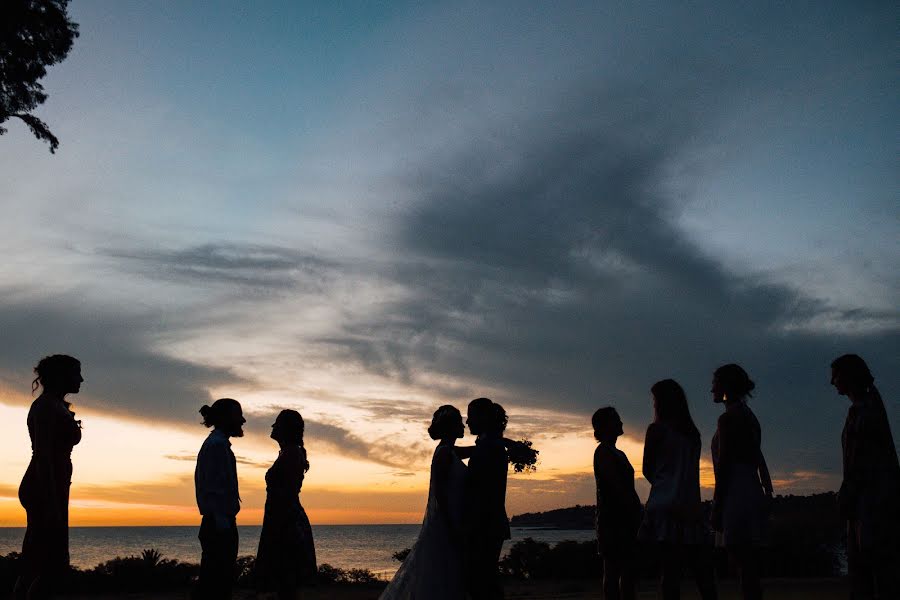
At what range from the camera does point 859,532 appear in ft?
20.9

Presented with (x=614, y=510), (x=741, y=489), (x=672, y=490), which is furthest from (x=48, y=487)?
(x=741, y=489)

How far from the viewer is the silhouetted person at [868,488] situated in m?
6.27

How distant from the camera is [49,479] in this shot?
20.9 ft

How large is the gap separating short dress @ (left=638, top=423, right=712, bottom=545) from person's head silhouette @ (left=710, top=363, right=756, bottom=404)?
48 cm

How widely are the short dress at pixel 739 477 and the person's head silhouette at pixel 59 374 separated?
539cm

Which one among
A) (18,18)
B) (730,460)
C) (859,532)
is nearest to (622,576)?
(730,460)

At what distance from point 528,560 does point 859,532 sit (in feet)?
45.1

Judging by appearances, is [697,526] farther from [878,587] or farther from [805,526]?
[805,526]

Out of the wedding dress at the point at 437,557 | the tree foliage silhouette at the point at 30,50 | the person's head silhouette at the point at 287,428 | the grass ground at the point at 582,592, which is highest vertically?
the tree foliage silhouette at the point at 30,50

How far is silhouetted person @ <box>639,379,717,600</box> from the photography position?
22.6 feet

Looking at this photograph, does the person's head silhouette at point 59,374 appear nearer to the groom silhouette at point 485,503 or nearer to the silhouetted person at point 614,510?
the groom silhouette at point 485,503

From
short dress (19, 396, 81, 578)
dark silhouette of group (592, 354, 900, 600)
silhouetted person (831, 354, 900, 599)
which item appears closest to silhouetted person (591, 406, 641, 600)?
dark silhouette of group (592, 354, 900, 600)

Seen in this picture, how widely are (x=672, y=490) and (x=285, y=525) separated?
12.5ft

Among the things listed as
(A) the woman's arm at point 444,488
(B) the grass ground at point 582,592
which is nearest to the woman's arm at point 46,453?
(A) the woman's arm at point 444,488
